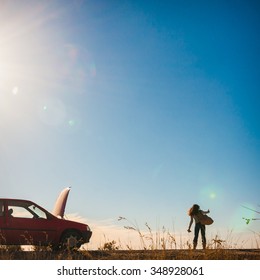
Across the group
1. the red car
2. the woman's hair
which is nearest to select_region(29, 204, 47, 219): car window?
the red car

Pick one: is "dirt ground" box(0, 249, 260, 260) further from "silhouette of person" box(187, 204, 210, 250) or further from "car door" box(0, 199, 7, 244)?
"silhouette of person" box(187, 204, 210, 250)

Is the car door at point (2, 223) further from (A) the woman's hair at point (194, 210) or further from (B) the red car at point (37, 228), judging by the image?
(A) the woman's hair at point (194, 210)

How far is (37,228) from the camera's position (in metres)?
11.1

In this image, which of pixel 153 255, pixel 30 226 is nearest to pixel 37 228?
pixel 30 226

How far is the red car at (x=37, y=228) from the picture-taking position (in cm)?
1079

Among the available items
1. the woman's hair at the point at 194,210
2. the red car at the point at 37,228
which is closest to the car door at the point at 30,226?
the red car at the point at 37,228

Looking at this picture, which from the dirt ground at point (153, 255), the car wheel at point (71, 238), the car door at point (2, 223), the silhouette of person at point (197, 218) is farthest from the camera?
the silhouette of person at point (197, 218)

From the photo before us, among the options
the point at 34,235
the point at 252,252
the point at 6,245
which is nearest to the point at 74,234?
the point at 34,235

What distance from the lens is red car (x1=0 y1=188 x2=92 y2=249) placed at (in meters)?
10.8

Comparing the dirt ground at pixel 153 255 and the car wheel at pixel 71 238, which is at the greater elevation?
the car wheel at pixel 71 238

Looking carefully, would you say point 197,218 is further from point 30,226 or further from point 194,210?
point 30,226

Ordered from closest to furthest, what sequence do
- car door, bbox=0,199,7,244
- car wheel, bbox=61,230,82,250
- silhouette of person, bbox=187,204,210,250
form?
1. car door, bbox=0,199,7,244
2. car wheel, bbox=61,230,82,250
3. silhouette of person, bbox=187,204,210,250
